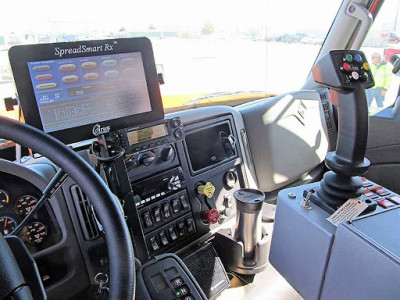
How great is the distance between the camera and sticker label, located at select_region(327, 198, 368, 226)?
92cm

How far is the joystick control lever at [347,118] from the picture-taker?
0.91m

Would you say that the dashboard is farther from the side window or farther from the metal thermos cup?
the side window

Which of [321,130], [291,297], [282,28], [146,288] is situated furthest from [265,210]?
[282,28]

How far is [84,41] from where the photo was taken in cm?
109

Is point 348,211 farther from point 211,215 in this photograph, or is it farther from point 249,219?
point 211,215

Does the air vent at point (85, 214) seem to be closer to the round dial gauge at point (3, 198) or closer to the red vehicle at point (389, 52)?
the round dial gauge at point (3, 198)

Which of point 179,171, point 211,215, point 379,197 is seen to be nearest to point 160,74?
point 179,171

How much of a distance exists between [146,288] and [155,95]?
27.8 inches

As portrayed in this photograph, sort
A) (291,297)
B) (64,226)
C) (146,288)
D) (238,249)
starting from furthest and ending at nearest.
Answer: (238,249)
(291,297)
(64,226)
(146,288)

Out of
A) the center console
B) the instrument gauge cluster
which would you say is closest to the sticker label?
the center console

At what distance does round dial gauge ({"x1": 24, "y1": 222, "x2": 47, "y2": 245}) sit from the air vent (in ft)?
0.45

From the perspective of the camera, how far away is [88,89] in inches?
43.6

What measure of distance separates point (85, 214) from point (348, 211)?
0.96 metres

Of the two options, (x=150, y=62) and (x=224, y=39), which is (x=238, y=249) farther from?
(x=224, y=39)
